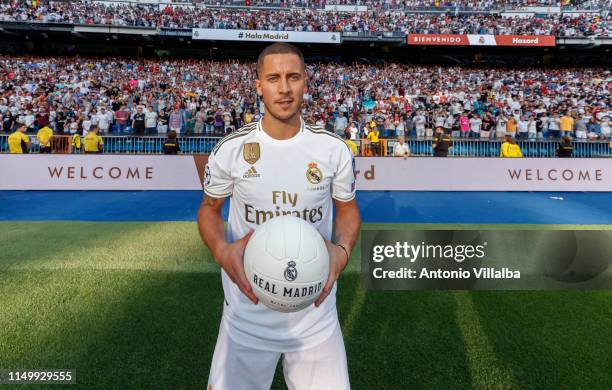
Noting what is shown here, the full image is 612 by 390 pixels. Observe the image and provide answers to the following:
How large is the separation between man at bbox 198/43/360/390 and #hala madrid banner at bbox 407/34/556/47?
1423 inches

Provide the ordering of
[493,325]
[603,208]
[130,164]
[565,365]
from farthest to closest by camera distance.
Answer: [130,164], [603,208], [493,325], [565,365]

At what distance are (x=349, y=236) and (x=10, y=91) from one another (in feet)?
95.8

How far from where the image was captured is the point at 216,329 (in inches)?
157

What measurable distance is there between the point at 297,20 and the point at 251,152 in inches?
1481

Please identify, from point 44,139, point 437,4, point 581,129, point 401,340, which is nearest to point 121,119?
point 44,139

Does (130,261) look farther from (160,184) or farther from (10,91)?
(10,91)

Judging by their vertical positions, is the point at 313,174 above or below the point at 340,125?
above

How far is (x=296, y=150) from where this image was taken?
2.01 meters

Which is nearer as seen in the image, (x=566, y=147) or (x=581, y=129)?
(x=566, y=147)

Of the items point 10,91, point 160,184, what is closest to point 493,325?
point 160,184

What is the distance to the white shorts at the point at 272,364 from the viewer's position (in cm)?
199

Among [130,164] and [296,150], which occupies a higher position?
[296,150]

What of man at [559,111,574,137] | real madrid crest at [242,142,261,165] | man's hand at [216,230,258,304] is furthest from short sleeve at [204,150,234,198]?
man at [559,111,574,137]

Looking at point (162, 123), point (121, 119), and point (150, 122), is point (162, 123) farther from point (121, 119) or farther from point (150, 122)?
point (121, 119)
